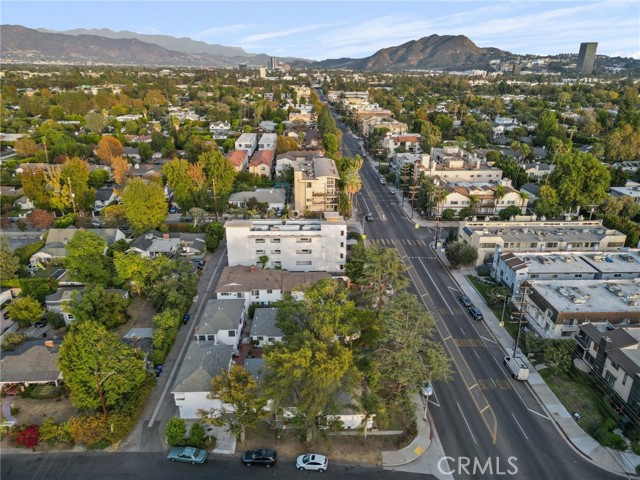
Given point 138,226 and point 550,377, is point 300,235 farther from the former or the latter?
point 550,377

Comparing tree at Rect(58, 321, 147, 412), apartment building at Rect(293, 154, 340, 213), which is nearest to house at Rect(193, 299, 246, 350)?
tree at Rect(58, 321, 147, 412)

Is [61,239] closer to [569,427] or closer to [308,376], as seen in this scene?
[308,376]

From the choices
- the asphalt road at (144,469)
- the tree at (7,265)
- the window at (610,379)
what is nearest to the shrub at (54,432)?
the asphalt road at (144,469)

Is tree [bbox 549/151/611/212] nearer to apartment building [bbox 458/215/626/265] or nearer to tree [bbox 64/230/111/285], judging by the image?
apartment building [bbox 458/215/626/265]

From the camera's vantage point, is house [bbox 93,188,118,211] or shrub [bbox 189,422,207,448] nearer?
shrub [bbox 189,422,207,448]

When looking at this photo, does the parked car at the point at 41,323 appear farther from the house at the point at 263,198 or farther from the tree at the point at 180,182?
the house at the point at 263,198

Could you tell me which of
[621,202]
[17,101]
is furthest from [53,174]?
[17,101]

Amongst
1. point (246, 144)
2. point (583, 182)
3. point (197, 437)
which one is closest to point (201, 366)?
point (197, 437)
